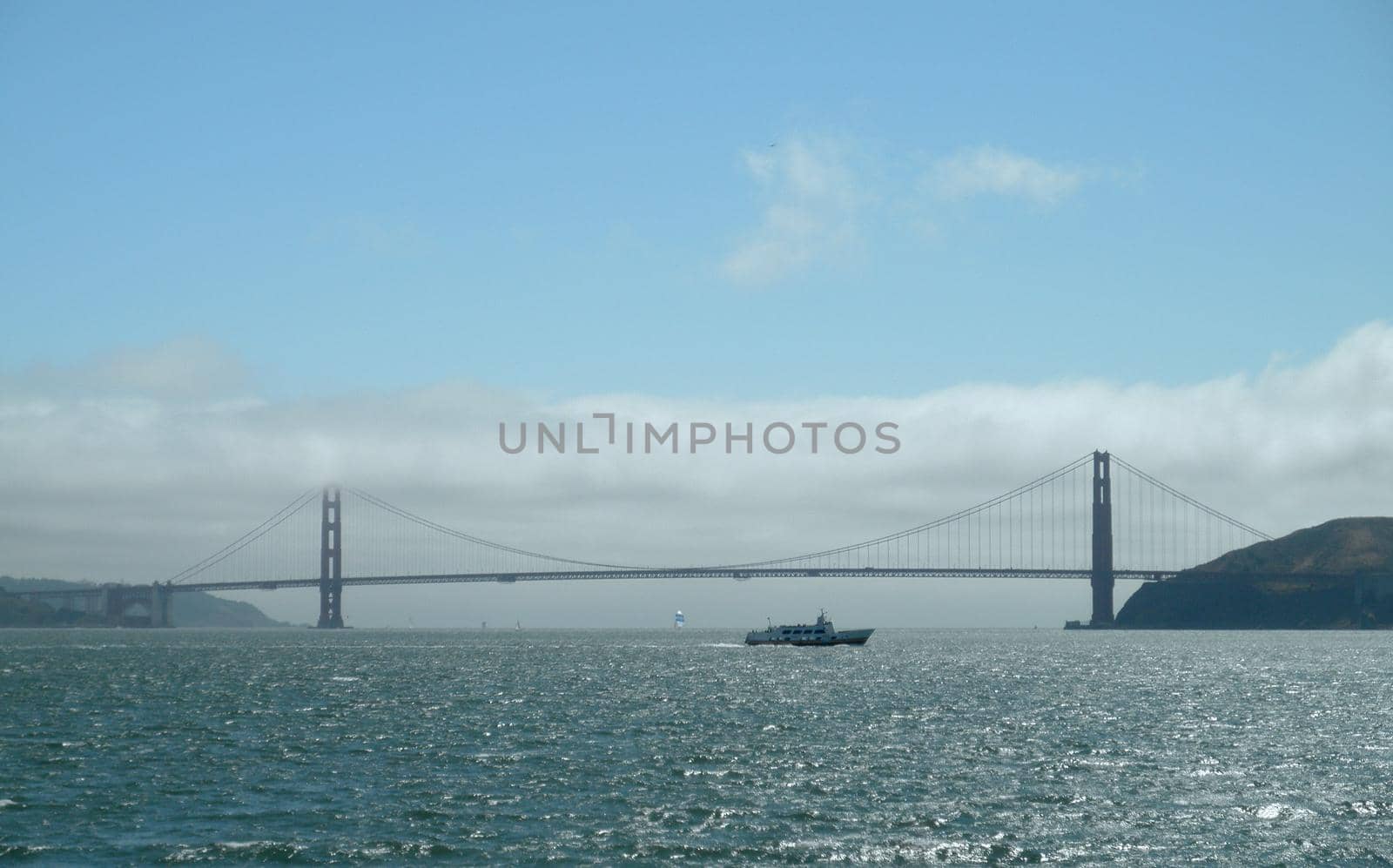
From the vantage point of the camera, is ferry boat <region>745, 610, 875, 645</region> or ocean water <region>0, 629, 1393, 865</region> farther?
ferry boat <region>745, 610, 875, 645</region>

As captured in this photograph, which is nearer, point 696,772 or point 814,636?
point 696,772

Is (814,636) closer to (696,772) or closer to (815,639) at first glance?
(815,639)

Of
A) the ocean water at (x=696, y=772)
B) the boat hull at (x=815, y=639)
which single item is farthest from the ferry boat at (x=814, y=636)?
the ocean water at (x=696, y=772)

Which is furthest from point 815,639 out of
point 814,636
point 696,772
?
point 696,772

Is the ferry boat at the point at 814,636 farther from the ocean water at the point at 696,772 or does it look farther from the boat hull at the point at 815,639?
the ocean water at the point at 696,772

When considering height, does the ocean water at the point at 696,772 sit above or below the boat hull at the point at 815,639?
above

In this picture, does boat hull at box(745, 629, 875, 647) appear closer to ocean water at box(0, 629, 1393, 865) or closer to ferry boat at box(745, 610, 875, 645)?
ferry boat at box(745, 610, 875, 645)

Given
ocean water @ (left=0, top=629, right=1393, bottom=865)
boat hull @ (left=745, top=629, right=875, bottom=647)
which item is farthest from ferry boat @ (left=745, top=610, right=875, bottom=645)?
ocean water @ (left=0, top=629, right=1393, bottom=865)

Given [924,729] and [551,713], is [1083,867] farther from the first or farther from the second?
[551,713]
